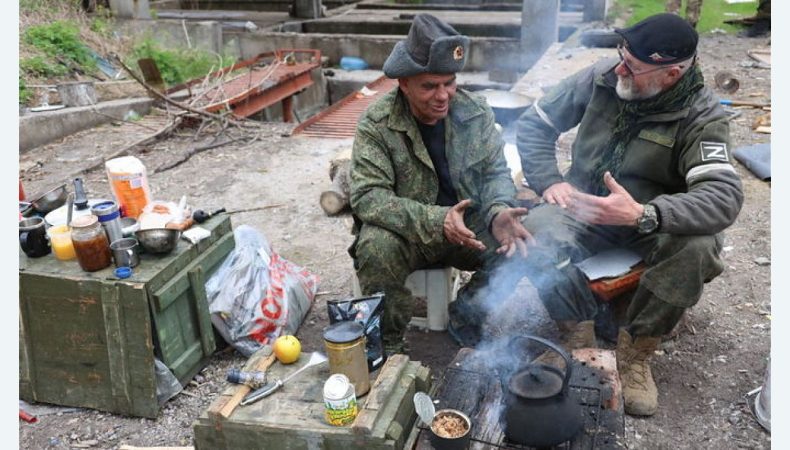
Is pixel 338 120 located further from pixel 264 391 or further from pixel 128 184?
pixel 264 391

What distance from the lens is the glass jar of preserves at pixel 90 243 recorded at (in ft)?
10.6

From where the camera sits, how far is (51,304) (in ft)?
10.9

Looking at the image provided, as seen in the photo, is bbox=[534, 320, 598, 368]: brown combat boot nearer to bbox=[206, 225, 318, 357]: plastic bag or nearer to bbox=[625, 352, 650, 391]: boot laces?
bbox=[625, 352, 650, 391]: boot laces

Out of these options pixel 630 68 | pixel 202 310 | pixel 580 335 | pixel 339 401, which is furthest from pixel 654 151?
pixel 202 310

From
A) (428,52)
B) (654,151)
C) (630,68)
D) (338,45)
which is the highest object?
(428,52)

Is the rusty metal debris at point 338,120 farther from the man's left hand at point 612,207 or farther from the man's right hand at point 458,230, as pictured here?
the man's left hand at point 612,207

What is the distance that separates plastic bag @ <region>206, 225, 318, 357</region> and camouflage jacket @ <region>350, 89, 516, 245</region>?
676 mm

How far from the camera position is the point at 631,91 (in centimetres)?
333

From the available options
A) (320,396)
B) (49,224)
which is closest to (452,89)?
(320,396)

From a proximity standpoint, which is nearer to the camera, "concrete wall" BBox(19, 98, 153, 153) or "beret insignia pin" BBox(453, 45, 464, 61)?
"beret insignia pin" BBox(453, 45, 464, 61)

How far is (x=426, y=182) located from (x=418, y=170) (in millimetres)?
87

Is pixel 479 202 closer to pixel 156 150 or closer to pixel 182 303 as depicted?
pixel 182 303

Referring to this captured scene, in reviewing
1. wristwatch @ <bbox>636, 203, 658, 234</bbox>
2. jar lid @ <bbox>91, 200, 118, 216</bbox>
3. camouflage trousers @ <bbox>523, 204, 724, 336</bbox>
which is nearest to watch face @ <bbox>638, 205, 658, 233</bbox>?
wristwatch @ <bbox>636, 203, 658, 234</bbox>

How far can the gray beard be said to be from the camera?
10.8ft
